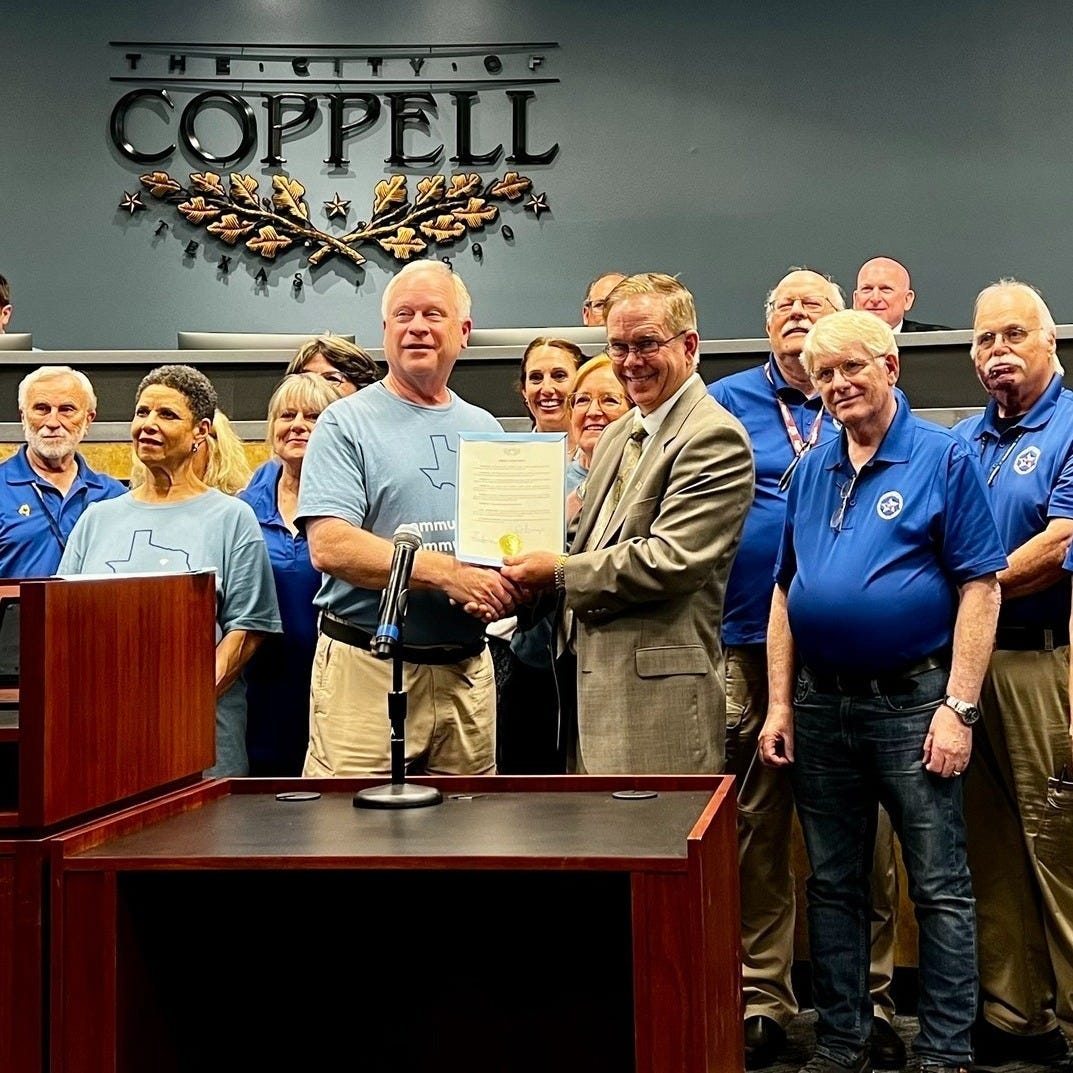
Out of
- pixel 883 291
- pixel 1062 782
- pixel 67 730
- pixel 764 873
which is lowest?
pixel 764 873

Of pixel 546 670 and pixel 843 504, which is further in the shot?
pixel 546 670

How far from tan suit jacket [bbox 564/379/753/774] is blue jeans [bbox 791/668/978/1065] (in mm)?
253

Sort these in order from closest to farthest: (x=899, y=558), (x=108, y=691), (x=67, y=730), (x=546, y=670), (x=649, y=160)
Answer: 1. (x=67, y=730)
2. (x=108, y=691)
3. (x=899, y=558)
4. (x=546, y=670)
5. (x=649, y=160)

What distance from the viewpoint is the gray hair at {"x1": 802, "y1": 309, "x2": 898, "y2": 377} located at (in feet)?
9.12

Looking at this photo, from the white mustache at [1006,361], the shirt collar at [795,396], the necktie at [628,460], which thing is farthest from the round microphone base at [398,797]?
the white mustache at [1006,361]

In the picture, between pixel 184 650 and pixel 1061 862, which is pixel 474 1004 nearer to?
pixel 184 650

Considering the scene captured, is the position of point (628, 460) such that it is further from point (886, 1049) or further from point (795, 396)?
point (886, 1049)

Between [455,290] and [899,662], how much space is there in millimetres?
1142

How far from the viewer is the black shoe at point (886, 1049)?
294 centimetres

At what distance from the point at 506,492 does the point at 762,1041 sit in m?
1.32

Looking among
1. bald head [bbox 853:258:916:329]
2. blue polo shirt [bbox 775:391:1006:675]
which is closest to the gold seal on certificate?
blue polo shirt [bbox 775:391:1006:675]

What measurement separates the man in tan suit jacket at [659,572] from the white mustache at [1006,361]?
0.76 meters

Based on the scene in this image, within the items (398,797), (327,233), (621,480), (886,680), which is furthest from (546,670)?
(327,233)

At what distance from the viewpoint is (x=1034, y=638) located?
301 cm
